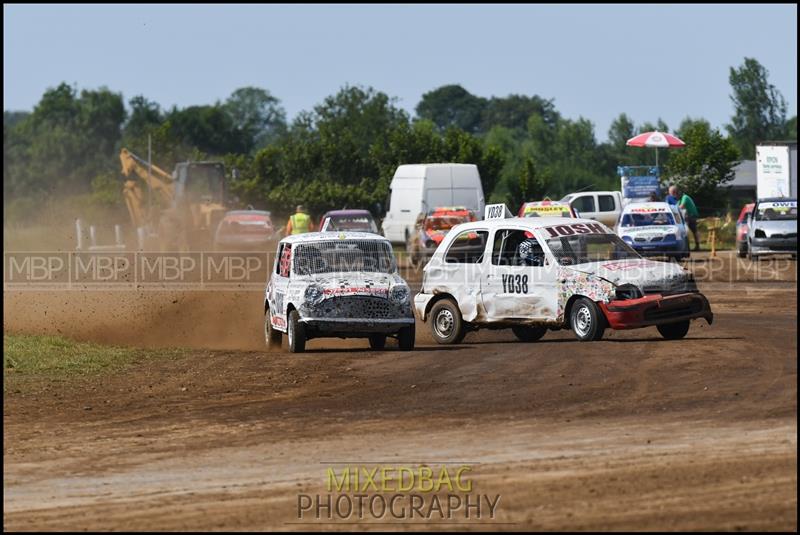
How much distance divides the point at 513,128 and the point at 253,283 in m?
135

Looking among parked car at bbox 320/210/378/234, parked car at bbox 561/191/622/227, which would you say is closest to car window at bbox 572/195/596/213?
parked car at bbox 561/191/622/227

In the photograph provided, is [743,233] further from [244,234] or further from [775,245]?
[244,234]

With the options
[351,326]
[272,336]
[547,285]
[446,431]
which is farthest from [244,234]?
[446,431]

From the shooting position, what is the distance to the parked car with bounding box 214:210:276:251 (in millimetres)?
42125

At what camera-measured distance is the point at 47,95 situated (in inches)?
5162

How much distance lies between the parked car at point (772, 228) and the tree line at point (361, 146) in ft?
57.7

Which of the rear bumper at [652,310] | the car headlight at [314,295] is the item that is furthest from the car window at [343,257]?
the rear bumper at [652,310]

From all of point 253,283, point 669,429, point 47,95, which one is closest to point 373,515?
point 669,429

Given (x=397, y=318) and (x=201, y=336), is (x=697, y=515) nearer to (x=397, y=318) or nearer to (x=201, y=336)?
(x=397, y=318)

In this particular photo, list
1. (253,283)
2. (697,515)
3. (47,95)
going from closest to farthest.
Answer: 1. (697,515)
2. (253,283)
3. (47,95)

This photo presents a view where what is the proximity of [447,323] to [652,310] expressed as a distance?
330 cm

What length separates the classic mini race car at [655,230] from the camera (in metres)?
37.5

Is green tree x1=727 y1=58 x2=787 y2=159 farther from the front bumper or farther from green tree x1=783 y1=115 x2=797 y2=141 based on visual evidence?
the front bumper

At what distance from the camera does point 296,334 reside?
19609 mm
